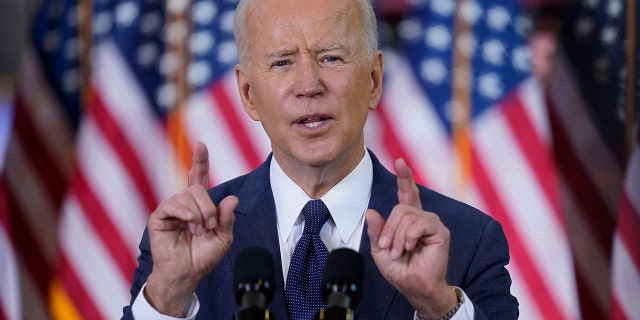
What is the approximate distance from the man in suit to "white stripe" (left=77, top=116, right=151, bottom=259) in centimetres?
160

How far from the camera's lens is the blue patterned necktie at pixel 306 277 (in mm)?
1703

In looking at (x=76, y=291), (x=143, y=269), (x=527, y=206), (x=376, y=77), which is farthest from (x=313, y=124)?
(x=76, y=291)

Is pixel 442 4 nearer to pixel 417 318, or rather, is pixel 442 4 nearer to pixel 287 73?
pixel 287 73

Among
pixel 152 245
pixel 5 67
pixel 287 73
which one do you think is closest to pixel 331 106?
pixel 287 73

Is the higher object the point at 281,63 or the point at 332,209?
the point at 281,63

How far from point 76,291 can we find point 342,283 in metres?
2.41

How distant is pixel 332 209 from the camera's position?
181cm

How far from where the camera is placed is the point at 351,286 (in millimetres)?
1280

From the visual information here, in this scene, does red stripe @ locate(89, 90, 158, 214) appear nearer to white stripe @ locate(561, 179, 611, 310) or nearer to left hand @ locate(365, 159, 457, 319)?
white stripe @ locate(561, 179, 611, 310)

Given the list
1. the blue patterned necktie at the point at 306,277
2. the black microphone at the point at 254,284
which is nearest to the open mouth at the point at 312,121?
the blue patterned necktie at the point at 306,277

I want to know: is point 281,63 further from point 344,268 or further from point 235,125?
point 235,125

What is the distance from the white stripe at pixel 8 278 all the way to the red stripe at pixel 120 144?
0.52 metres

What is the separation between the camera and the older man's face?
5.64ft

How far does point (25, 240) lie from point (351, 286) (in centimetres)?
249
